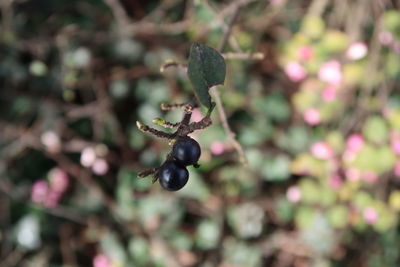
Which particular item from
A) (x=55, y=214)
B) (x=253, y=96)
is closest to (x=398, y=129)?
(x=253, y=96)

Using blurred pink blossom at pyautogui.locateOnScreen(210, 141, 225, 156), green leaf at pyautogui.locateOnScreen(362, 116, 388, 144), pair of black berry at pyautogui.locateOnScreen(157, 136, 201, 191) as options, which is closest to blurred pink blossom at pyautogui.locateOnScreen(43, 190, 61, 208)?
blurred pink blossom at pyautogui.locateOnScreen(210, 141, 225, 156)

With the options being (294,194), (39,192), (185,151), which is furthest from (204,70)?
(39,192)

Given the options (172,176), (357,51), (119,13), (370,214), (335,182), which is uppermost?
(119,13)

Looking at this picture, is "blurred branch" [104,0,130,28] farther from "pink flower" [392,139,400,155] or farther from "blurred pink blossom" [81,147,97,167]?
"pink flower" [392,139,400,155]

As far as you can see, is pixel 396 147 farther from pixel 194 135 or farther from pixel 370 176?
pixel 194 135

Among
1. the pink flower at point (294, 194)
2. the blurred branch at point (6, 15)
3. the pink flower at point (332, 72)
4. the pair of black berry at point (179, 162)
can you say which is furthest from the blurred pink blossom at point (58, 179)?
the pair of black berry at point (179, 162)

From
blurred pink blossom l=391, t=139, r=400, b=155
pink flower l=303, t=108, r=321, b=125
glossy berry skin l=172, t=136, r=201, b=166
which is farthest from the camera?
pink flower l=303, t=108, r=321, b=125

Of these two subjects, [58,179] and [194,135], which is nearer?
[194,135]
